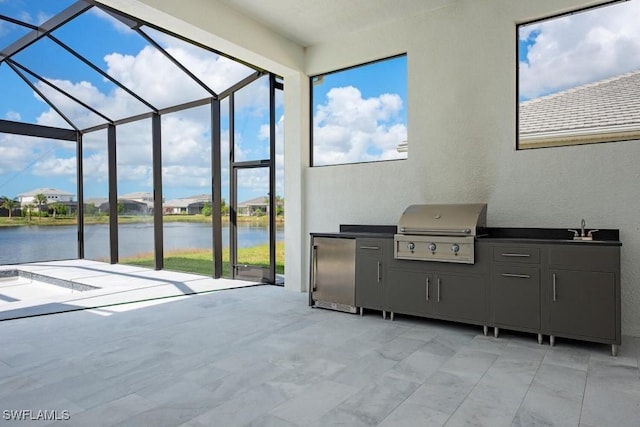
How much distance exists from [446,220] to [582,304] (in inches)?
49.5

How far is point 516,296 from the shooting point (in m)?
3.38

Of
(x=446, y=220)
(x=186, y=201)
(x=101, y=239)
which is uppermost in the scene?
(x=186, y=201)

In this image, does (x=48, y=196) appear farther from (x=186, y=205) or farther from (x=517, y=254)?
(x=517, y=254)

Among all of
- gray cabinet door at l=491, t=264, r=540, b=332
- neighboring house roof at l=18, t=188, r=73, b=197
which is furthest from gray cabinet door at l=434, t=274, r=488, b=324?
neighboring house roof at l=18, t=188, r=73, b=197

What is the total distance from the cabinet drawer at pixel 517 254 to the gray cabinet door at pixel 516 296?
0.16 feet

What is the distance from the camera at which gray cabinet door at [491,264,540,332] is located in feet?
10.8

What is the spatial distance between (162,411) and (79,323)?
92.0 inches

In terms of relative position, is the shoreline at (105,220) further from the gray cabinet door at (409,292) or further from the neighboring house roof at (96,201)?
the gray cabinet door at (409,292)

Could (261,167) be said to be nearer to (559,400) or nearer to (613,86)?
(613,86)

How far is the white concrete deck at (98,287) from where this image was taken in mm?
4605

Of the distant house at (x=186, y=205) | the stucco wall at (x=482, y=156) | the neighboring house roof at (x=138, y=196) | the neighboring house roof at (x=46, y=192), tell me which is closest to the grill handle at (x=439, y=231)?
the stucco wall at (x=482, y=156)

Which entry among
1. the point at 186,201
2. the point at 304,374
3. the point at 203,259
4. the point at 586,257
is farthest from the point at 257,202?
the point at 586,257

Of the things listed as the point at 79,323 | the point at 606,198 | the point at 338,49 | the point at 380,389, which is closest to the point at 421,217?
the point at 606,198

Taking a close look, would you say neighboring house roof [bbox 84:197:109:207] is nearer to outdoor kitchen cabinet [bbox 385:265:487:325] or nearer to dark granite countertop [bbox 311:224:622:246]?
dark granite countertop [bbox 311:224:622:246]
